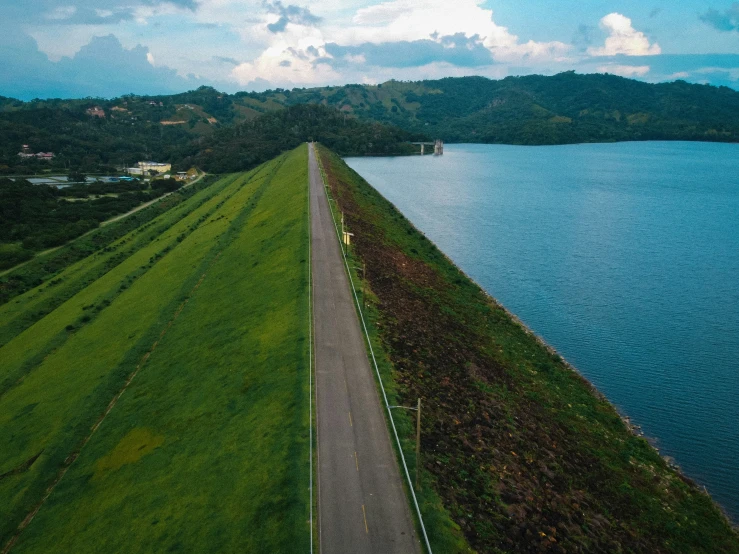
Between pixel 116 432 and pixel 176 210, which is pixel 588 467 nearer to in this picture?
pixel 116 432

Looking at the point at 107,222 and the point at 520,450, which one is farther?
the point at 107,222

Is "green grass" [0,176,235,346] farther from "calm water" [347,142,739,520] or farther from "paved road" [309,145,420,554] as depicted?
"calm water" [347,142,739,520]

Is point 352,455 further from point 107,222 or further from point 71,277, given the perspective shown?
point 107,222

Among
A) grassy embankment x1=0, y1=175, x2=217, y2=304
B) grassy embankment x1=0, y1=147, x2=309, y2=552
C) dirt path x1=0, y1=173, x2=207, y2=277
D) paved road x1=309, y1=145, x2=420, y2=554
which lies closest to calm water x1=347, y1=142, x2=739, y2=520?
paved road x1=309, y1=145, x2=420, y2=554

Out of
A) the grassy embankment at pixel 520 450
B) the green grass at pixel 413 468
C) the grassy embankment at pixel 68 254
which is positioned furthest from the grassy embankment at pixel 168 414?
the grassy embankment at pixel 68 254

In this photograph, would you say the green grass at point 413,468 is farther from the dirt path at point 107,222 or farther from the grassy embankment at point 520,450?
the dirt path at point 107,222

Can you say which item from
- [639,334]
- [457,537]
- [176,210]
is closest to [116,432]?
[457,537]

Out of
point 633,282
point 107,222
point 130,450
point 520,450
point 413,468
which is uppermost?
point 107,222

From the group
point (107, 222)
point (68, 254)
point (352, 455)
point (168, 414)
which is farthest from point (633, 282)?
point (107, 222)
